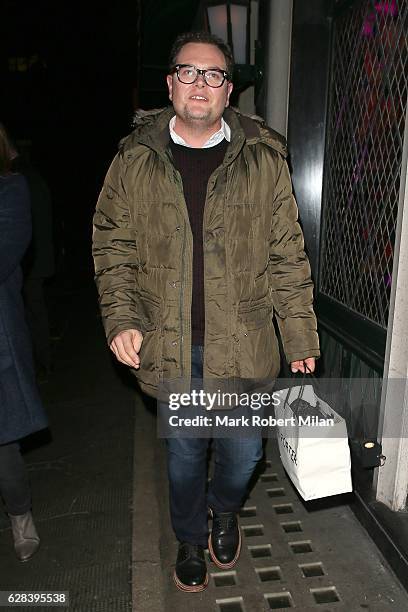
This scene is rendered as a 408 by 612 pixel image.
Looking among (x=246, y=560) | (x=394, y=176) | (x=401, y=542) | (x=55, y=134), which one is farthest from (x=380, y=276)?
(x=55, y=134)

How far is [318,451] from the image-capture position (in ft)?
9.06

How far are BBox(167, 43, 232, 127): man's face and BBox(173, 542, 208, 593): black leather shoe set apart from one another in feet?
6.74

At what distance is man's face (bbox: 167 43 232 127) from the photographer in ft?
8.48

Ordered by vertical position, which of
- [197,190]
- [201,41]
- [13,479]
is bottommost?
[13,479]

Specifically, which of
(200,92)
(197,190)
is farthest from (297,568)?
(200,92)

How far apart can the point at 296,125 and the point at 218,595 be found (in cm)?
312

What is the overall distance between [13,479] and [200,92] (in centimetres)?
208

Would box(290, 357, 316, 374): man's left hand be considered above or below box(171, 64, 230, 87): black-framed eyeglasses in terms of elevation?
below

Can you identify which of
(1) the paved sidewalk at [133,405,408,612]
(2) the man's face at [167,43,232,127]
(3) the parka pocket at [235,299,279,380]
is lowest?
(1) the paved sidewalk at [133,405,408,612]

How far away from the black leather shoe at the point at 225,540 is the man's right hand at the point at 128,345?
3.52 feet

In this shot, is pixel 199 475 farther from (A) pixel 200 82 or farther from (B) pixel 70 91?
(B) pixel 70 91

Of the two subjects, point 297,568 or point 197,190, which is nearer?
point 197,190

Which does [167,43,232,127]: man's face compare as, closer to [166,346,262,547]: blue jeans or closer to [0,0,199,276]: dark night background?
[166,346,262,547]: blue jeans

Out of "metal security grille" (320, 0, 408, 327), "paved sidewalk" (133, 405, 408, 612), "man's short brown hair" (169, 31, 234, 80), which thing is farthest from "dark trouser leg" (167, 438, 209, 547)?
"man's short brown hair" (169, 31, 234, 80)
